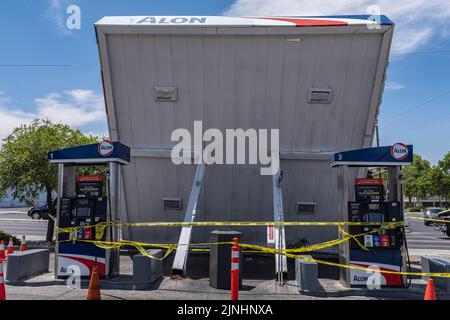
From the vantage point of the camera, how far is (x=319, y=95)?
10.9m

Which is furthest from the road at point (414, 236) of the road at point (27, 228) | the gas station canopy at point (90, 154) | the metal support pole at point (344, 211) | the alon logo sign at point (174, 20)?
the alon logo sign at point (174, 20)

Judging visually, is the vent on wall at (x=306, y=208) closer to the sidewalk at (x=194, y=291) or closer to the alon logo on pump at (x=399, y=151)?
the sidewalk at (x=194, y=291)

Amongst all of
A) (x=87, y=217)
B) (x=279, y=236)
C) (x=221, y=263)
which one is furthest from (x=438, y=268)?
(x=87, y=217)

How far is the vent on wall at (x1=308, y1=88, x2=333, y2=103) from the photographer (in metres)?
10.8

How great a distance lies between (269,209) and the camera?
12.5 meters

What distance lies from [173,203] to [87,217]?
406 cm

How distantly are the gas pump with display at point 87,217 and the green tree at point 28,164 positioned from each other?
20.4 feet

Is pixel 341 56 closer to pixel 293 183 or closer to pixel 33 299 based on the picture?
pixel 293 183

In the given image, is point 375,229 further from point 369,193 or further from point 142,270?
point 142,270

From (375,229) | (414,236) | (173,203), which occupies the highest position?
(173,203)

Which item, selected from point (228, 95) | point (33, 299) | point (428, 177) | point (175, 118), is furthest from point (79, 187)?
point (428, 177)

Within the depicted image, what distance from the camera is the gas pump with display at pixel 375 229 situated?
819cm

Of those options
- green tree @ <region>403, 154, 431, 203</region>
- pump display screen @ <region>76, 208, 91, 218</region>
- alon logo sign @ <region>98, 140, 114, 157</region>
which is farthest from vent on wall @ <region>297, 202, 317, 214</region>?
green tree @ <region>403, 154, 431, 203</region>

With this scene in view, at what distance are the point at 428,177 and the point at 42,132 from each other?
5548 centimetres
